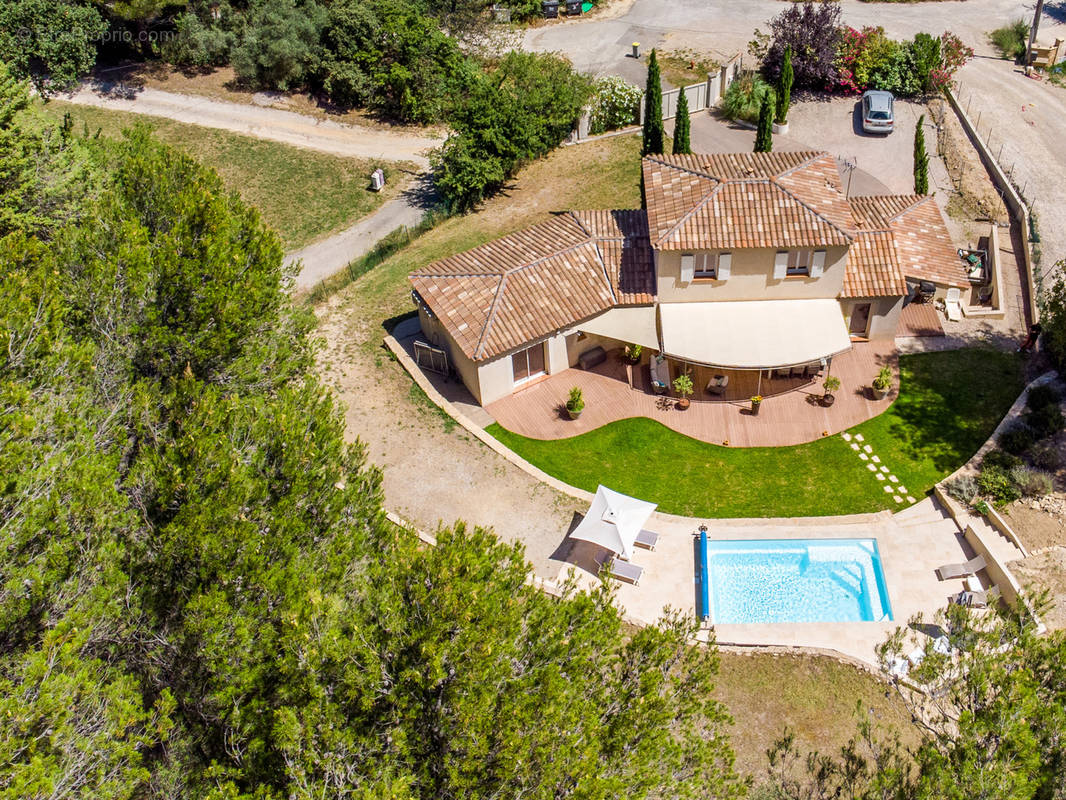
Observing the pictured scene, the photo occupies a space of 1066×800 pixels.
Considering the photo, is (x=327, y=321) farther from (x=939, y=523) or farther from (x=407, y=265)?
(x=939, y=523)

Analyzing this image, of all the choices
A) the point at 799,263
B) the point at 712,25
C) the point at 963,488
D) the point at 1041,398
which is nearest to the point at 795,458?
the point at 963,488

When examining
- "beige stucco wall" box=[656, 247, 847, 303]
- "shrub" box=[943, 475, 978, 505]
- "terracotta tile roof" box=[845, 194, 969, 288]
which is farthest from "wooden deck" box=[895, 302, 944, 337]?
"shrub" box=[943, 475, 978, 505]

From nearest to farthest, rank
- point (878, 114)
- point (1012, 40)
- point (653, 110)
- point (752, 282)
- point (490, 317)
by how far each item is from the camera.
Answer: point (490, 317), point (752, 282), point (653, 110), point (878, 114), point (1012, 40)

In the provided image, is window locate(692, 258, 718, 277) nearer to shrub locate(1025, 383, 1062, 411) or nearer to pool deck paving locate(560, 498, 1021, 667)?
pool deck paving locate(560, 498, 1021, 667)

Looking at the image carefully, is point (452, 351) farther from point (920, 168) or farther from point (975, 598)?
point (920, 168)

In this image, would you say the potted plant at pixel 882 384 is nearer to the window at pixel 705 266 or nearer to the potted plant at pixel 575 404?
the window at pixel 705 266

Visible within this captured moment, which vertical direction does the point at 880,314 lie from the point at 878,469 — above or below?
above
